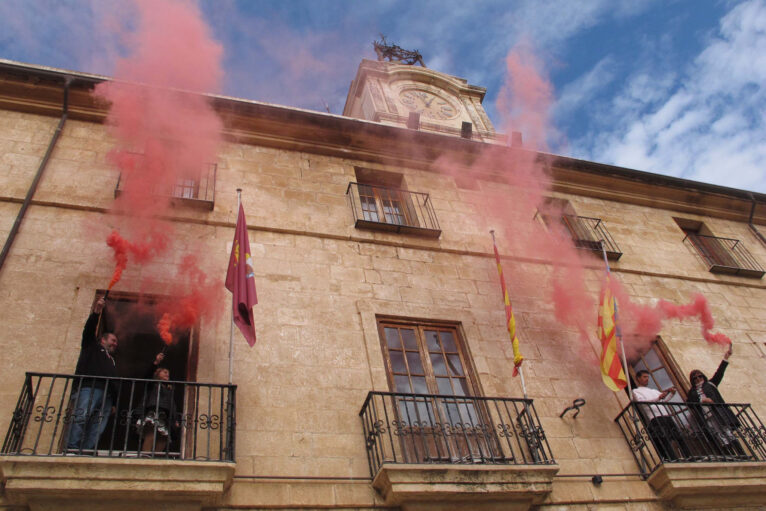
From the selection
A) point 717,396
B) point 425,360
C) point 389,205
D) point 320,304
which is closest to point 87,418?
point 320,304

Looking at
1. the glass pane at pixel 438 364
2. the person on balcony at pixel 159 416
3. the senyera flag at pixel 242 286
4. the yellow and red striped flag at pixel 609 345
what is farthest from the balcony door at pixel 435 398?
the person on balcony at pixel 159 416

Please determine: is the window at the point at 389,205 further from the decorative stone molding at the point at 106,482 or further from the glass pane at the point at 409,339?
the decorative stone molding at the point at 106,482

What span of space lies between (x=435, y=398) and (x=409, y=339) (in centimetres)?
122

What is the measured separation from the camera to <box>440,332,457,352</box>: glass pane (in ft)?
25.6

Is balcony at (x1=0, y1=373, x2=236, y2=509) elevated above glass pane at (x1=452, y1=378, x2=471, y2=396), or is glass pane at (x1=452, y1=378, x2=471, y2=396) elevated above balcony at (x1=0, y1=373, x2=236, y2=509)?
glass pane at (x1=452, y1=378, x2=471, y2=396)

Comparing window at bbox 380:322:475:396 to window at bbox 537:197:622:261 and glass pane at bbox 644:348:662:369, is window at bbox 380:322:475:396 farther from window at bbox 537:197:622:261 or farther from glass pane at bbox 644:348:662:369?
window at bbox 537:197:622:261

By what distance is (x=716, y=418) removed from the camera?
23.9 feet

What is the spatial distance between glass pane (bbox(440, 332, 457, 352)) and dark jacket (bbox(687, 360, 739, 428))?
3.01m

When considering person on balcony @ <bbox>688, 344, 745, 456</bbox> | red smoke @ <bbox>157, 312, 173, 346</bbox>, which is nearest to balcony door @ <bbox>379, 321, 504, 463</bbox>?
red smoke @ <bbox>157, 312, 173, 346</bbox>

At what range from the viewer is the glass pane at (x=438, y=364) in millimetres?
7434

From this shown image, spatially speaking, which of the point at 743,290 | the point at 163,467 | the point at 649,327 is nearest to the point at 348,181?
the point at 649,327

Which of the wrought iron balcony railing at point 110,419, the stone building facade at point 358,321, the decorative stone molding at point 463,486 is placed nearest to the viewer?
the wrought iron balcony railing at point 110,419

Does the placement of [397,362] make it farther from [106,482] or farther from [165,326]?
[106,482]

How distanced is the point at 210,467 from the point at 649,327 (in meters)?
6.67
